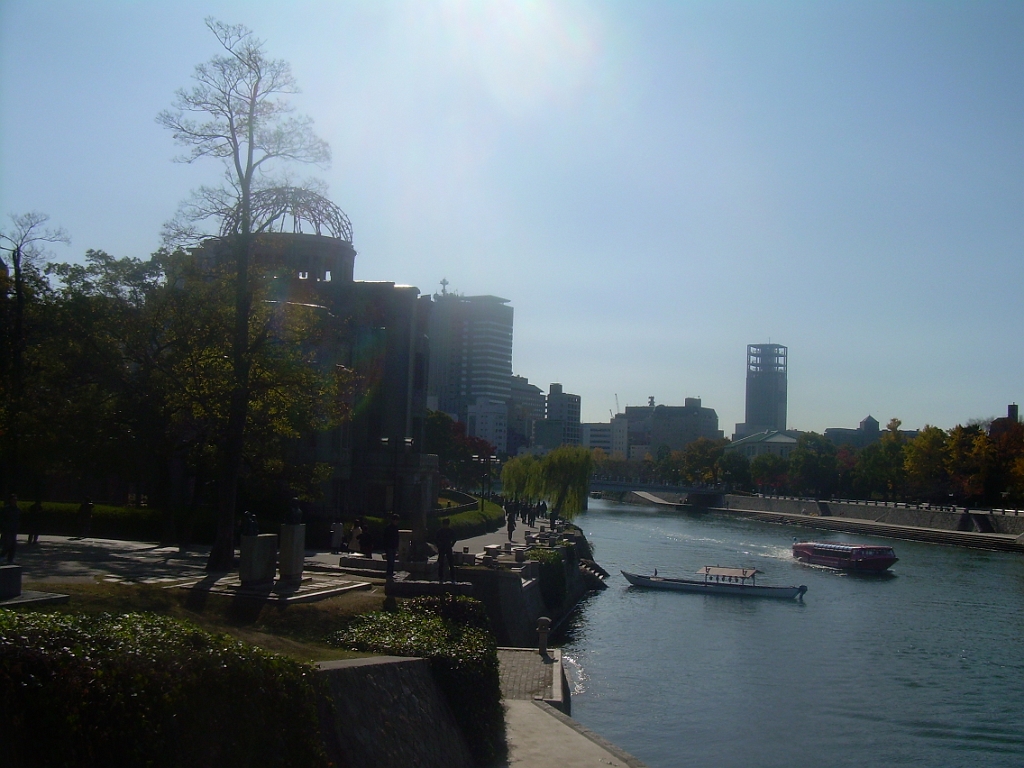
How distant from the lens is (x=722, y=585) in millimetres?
50000

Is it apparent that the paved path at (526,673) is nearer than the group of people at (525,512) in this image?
Yes

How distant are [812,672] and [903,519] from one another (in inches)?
2912

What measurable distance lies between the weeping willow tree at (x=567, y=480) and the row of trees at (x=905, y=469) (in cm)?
4246

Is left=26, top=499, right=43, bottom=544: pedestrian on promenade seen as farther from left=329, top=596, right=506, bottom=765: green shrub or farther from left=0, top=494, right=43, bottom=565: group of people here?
left=329, top=596, right=506, bottom=765: green shrub

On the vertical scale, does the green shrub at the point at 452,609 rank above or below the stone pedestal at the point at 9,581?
below

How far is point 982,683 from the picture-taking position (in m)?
30.8

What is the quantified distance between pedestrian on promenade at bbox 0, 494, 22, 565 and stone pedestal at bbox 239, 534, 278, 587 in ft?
18.1

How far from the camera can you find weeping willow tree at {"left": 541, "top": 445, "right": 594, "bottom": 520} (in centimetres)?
7594

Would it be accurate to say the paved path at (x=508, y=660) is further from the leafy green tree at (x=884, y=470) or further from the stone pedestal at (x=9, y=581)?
the leafy green tree at (x=884, y=470)

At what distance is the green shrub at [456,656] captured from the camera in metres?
14.8

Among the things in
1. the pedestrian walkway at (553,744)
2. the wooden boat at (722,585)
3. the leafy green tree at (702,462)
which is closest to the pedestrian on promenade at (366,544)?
the pedestrian walkway at (553,744)

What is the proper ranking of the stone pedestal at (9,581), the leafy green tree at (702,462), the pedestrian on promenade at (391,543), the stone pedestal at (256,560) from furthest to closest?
1. the leafy green tree at (702,462)
2. the pedestrian on promenade at (391,543)
3. the stone pedestal at (256,560)
4. the stone pedestal at (9,581)

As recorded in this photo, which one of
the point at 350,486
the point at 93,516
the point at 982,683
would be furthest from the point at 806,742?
the point at 350,486

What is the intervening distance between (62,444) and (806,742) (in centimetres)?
2585
